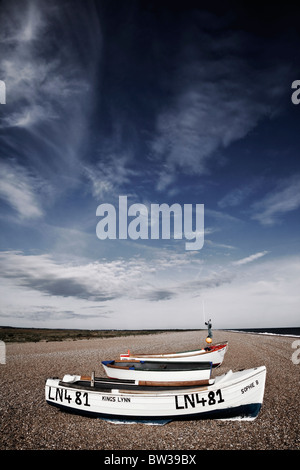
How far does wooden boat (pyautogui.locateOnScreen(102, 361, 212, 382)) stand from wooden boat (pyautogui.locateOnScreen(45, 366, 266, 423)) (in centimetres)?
328

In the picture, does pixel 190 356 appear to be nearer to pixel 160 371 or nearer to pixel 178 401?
pixel 160 371

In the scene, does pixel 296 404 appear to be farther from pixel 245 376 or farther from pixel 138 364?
pixel 138 364

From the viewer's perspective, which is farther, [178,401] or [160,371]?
[160,371]

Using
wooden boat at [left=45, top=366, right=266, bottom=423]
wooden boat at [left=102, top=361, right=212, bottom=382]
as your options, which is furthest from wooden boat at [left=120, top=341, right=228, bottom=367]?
wooden boat at [left=45, top=366, right=266, bottom=423]

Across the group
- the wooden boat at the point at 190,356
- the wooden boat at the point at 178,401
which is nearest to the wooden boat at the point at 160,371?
the wooden boat at the point at 190,356

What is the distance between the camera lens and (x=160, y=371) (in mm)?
13258

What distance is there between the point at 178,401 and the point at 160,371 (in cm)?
444

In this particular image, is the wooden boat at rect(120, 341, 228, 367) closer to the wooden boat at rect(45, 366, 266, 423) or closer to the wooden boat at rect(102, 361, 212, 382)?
the wooden boat at rect(102, 361, 212, 382)

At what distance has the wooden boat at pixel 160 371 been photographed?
1282 cm

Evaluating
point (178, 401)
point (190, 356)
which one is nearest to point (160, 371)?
point (178, 401)

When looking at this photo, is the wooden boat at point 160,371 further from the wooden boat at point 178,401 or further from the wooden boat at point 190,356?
the wooden boat at point 178,401

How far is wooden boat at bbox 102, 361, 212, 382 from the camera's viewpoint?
505 inches
